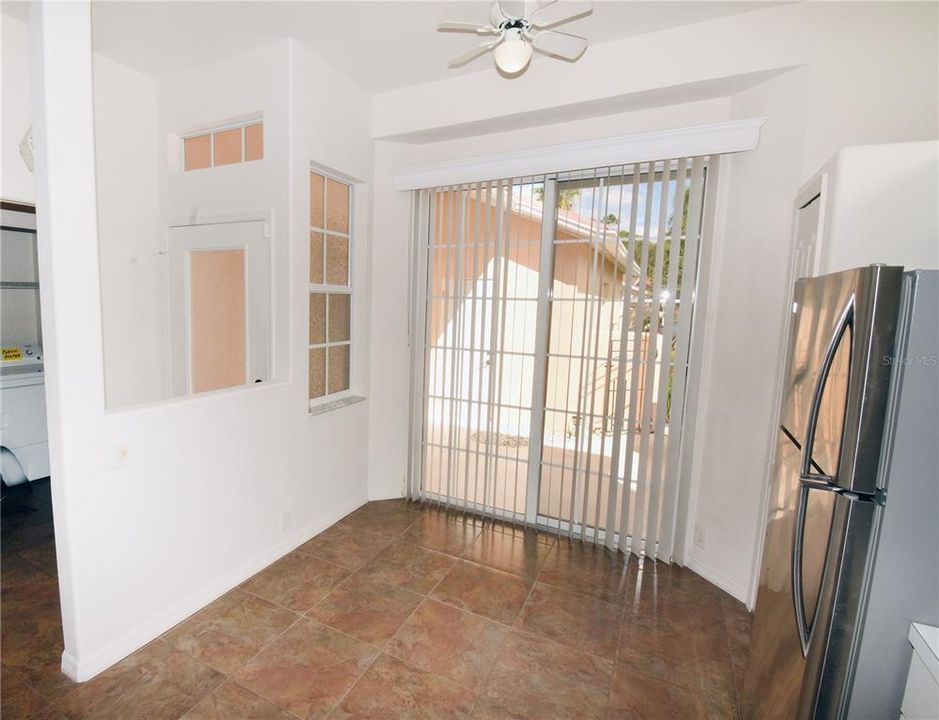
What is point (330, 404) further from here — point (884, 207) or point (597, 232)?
point (884, 207)

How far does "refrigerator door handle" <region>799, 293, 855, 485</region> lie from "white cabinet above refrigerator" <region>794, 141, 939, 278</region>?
62 centimetres

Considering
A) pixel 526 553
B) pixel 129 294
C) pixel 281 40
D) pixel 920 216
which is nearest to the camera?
pixel 920 216

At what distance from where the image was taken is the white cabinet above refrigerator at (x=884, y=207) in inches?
60.2

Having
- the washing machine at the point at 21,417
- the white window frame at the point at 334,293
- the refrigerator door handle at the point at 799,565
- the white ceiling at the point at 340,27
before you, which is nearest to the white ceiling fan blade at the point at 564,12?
the white ceiling at the point at 340,27

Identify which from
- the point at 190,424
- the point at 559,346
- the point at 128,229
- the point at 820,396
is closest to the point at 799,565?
the point at 820,396

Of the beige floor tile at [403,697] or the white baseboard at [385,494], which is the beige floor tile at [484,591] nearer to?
the beige floor tile at [403,697]

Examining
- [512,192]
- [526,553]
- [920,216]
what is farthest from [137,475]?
[920,216]

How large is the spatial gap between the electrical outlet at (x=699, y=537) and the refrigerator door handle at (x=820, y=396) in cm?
165

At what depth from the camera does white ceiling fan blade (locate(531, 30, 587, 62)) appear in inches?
74.6

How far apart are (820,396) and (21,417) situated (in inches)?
179

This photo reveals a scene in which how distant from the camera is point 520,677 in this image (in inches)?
76.2

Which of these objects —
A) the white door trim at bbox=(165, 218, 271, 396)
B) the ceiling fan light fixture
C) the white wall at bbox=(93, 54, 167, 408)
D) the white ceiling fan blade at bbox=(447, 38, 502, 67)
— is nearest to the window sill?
the white door trim at bbox=(165, 218, 271, 396)

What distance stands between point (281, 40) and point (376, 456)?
9.24 ft

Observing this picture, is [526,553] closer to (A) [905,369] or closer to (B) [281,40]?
(A) [905,369]
